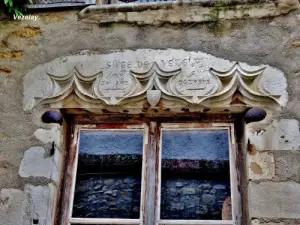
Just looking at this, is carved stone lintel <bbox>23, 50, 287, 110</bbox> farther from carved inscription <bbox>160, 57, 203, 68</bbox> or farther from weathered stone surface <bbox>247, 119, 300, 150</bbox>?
weathered stone surface <bbox>247, 119, 300, 150</bbox>

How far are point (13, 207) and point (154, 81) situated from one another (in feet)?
3.83

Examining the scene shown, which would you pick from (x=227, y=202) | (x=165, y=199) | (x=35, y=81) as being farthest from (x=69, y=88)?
(x=227, y=202)

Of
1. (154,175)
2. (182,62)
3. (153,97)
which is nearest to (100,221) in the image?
(154,175)

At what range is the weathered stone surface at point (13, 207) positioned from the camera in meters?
2.58

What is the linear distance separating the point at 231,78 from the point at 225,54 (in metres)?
0.20

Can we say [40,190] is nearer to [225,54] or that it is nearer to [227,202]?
[227,202]

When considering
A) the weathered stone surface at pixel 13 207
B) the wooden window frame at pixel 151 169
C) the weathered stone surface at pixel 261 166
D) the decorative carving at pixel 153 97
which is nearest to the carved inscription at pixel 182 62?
the decorative carving at pixel 153 97

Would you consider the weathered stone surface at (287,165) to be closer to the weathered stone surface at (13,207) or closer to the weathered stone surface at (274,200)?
the weathered stone surface at (274,200)

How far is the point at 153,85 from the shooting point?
2.87 meters

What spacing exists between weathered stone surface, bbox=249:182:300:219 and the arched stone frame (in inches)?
14.9

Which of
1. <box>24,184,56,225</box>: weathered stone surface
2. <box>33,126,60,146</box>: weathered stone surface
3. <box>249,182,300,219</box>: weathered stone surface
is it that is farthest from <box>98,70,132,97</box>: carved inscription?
<box>249,182,300,219</box>: weathered stone surface

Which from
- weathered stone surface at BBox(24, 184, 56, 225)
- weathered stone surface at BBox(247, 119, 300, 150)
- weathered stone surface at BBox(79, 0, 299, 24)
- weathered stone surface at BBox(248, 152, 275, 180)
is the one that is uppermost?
weathered stone surface at BBox(79, 0, 299, 24)

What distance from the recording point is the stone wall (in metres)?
2.52

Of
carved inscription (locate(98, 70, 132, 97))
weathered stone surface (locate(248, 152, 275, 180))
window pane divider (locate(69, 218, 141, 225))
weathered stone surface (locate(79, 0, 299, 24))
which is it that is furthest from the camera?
weathered stone surface (locate(79, 0, 299, 24))
